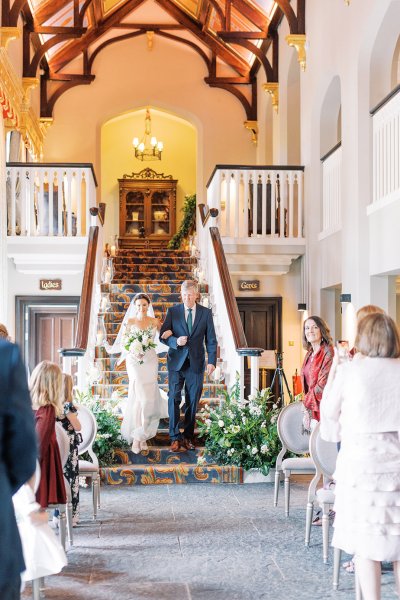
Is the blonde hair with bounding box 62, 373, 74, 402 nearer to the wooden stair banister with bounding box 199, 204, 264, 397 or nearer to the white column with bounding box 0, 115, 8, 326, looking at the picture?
the wooden stair banister with bounding box 199, 204, 264, 397

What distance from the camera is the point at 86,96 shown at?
57.6 feet

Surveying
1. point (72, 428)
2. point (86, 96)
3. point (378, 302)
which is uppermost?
point (86, 96)

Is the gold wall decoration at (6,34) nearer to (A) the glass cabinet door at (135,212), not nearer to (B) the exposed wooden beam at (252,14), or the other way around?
(B) the exposed wooden beam at (252,14)

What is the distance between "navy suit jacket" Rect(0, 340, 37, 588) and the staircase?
18.8 ft

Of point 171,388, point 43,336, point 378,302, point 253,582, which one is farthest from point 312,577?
point 43,336

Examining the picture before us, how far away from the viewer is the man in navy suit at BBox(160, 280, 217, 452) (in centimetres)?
829

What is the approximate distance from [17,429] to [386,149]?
24.1 feet

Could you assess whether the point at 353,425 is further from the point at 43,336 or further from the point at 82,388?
the point at 43,336

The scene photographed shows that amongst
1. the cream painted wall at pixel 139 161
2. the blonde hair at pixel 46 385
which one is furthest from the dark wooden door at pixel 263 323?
the blonde hair at pixel 46 385

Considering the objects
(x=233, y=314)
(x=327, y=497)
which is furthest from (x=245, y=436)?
(x=327, y=497)

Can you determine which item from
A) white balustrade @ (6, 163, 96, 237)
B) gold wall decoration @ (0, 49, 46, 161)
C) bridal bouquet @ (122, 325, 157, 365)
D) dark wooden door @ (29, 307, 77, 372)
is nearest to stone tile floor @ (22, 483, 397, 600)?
bridal bouquet @ (122, 325, 157, 365)

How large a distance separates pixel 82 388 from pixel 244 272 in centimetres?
500

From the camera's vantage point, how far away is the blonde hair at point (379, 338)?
366 cm

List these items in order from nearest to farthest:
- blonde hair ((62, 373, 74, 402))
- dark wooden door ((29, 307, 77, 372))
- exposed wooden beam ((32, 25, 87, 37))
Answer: blonde hair ((62, 373, 74, 402))
exposed wooden beam ((32, 25, 87, 37))
dark wooden door ((29, 307, 77, 372))
